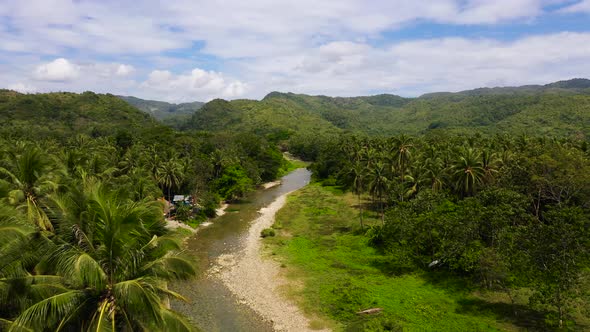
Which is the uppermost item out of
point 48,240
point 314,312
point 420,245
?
point 48,240

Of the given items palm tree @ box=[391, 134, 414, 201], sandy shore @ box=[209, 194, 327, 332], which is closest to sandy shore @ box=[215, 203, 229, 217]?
sandy shore @ box=[209, 194, 327, 332]

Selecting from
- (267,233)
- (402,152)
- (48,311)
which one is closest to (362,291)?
(267,233)

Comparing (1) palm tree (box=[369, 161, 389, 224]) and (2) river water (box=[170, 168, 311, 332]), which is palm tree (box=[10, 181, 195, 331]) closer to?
(2) river water (box=[170, 168, 311, 332])

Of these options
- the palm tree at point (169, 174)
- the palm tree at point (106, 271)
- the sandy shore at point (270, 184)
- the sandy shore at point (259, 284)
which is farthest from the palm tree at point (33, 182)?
the sandy shore at point (270, 184)

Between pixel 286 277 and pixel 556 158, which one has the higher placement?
pixel 556 158

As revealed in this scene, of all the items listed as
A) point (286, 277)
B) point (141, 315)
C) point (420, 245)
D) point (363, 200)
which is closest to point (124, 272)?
point (141, 315)

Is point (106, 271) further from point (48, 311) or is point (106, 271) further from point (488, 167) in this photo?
point (488, 167)

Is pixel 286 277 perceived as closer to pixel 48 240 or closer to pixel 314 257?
pixel 314 257

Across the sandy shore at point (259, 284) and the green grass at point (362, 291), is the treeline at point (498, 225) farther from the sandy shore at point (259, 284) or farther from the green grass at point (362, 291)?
the sandy shore at point (259, 284)
